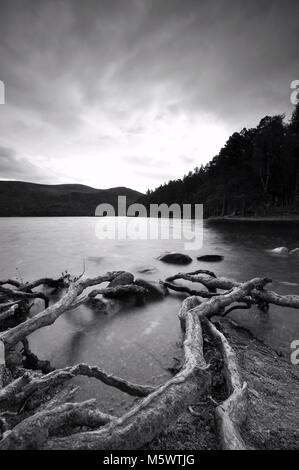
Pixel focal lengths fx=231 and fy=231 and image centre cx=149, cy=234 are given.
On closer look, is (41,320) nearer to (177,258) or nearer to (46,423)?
(46,423)

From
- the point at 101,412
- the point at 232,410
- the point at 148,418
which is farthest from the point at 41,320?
the point at 232,410

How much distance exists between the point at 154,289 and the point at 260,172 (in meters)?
56.6

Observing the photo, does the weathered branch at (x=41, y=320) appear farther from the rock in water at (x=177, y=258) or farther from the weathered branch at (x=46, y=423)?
the rock in water at (x=177, y=258)

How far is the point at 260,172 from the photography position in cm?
5600

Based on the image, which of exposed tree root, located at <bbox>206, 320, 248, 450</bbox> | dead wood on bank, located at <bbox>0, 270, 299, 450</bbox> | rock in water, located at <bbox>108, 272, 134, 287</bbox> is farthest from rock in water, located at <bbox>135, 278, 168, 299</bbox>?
exposed tree root, located at <bbox>206, 320, 248, 450</bbox>

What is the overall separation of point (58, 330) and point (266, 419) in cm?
548

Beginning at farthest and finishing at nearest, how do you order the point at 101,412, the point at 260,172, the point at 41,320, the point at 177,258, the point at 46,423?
the point at 260,172 < the point at 177,258 < the point at 41,320 < the point at 101,412 < the point at 46,423

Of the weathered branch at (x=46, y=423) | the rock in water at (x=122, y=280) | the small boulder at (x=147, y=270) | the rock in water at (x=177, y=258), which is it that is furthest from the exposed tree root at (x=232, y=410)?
the rock in water at (x=177, y=258)

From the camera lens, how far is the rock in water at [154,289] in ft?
29.8

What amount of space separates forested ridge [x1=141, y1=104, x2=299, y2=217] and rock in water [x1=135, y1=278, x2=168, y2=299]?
5276 centimetres

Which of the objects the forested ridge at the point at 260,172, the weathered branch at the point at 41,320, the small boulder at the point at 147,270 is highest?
the forested ridge at the point at 260,172

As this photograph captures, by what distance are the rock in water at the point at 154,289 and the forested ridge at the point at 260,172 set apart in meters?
52.8

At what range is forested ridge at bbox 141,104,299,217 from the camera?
52.2 metres

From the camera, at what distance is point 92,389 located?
4230 mm
